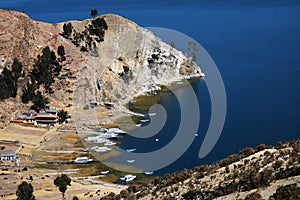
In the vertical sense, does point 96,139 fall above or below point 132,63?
below

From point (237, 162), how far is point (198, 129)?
4107cm

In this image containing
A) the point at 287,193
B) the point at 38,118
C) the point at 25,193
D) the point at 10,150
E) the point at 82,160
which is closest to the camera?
the point at 287,193

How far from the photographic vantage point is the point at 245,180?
17062mm

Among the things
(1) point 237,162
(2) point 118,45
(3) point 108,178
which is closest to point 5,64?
(2) point 118,45

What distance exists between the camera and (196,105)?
74.4 metres

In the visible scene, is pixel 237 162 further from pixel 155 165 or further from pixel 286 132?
pixel 286 132

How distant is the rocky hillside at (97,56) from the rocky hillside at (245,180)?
139ft

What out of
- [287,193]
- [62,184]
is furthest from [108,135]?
[287,193]

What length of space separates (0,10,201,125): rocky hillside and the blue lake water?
7.10 m

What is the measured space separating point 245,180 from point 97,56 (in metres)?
66.6

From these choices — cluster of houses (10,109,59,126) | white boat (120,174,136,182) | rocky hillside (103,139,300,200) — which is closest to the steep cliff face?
cluster of houses (10,109,59,126)

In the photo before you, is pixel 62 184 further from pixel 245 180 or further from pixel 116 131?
pixel 116 131

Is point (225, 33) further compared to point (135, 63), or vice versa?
point (225, 33)

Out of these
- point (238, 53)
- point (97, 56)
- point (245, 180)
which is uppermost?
point (238, 53)
